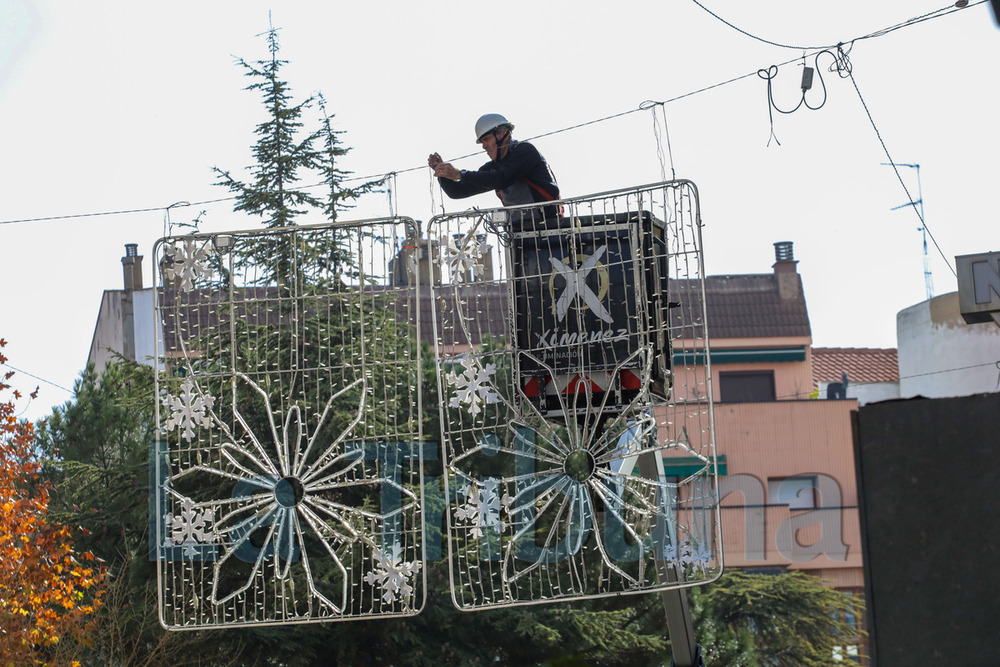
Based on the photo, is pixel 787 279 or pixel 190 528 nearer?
pixel 190 528

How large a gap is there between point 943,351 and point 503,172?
73.8 feet

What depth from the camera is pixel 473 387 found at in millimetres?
7555

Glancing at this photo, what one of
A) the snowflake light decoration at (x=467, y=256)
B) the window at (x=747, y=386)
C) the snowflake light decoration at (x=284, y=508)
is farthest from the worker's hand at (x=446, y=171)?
the window at (x=747, y=386)

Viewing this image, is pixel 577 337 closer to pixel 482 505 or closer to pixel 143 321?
pixel 482 505

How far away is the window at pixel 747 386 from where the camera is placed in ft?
97.2

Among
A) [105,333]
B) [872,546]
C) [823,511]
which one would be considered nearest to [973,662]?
[872,546]

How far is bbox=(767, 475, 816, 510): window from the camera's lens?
2751cm

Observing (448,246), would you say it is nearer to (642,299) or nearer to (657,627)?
(642,299)

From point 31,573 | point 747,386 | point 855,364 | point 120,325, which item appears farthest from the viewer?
point 855,364

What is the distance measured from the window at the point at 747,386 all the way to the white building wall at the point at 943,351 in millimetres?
2960

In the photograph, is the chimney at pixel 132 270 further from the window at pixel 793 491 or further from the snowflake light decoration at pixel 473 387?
the snowflake light decoration at pixel 473 387

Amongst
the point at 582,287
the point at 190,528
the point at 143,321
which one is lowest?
the point at 190,528

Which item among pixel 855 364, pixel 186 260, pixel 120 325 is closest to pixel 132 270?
pixel 120 325

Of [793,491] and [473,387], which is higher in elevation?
[473,387]
